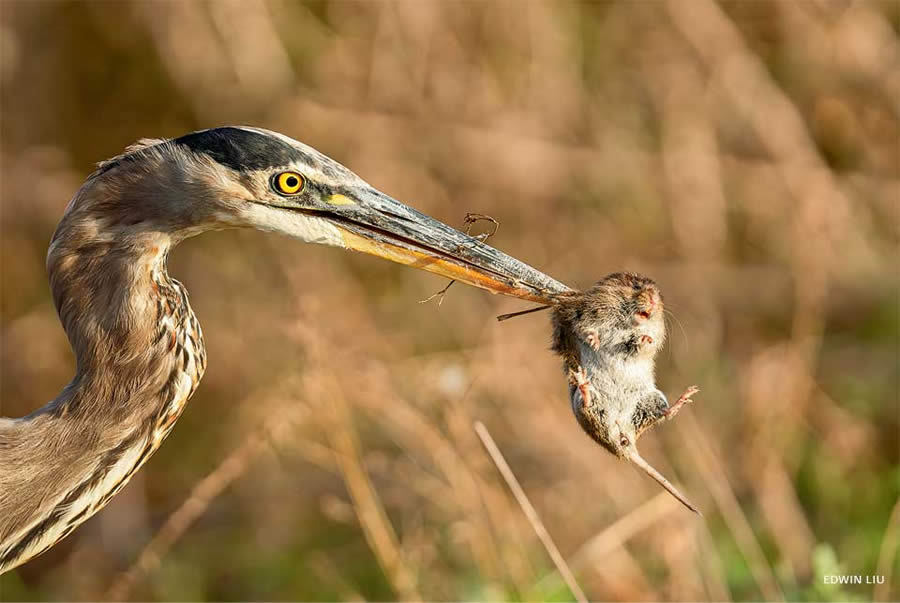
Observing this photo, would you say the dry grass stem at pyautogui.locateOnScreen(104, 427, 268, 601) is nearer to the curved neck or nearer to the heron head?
the curved neck

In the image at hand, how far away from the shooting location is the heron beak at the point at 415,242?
2.26 meters

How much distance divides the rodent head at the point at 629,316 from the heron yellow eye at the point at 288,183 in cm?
60

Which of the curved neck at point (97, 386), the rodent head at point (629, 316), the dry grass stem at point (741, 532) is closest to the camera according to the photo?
the rodent head at point (629, 316)

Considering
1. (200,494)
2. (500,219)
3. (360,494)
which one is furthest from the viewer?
(500,219)

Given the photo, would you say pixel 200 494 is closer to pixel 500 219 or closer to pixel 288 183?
pixel 288 183

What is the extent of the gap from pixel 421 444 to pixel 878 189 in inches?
96.3

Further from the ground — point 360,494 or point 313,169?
point 313,169

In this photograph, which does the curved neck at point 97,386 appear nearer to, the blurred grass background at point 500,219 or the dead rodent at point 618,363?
the dead rodent at point 618,363

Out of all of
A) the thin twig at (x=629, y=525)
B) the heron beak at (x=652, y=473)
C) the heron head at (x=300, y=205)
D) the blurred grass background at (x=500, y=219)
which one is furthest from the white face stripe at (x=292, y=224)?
the blurred grass background at (x=500, y=219)

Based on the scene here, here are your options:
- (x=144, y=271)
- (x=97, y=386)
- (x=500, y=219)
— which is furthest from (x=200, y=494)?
(x=500, y=219)

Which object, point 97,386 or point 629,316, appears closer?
point 629,316

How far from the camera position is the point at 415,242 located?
7.52 feet

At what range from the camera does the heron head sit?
7.22 feet

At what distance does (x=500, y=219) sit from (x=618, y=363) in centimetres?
355
